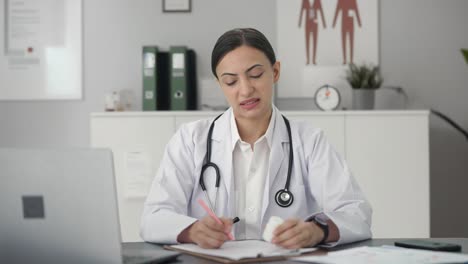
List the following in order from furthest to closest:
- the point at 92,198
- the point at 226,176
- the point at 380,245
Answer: the point at 226,176 → the point at 380,245 → the point at 92,198

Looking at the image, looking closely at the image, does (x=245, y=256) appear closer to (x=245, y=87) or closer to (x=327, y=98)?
(x=245, y=87)

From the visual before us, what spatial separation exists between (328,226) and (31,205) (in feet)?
2.63

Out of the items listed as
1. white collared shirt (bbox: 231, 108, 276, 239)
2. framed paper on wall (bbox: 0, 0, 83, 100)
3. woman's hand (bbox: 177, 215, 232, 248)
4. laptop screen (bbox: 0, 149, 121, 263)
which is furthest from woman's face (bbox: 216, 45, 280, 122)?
framed paper on wall (bbox: 0, 0, 83, 100)

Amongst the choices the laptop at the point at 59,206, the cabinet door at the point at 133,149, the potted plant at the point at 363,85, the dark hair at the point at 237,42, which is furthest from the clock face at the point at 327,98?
the laptop at the point at 59,206

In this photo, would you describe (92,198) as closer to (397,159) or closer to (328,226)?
(328,226)

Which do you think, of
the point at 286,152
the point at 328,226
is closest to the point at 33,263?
the point at 328,226

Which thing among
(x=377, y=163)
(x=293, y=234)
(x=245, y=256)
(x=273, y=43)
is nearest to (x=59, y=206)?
(x=245, y=256)

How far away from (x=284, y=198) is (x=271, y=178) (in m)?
0.08

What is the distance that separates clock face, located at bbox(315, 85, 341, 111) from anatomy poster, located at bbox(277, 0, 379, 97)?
18 cm

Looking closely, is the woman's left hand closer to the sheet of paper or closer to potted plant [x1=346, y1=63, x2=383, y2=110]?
the sheet of paper

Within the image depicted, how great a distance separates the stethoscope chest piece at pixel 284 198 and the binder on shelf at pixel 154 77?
2.10 meters

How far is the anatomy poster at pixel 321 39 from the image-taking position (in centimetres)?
432

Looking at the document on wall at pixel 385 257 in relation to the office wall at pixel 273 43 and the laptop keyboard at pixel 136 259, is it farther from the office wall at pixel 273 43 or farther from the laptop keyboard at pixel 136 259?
the office wall at pixel 273 43

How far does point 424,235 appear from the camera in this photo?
12.8 ft
